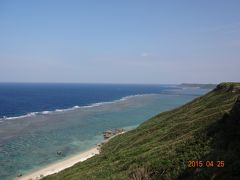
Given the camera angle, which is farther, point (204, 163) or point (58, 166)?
point (58, 166)

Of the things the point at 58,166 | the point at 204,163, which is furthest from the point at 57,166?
the point at 204,163

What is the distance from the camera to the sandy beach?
157 feet

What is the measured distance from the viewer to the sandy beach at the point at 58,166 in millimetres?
48003

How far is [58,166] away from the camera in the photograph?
5294 centimetres

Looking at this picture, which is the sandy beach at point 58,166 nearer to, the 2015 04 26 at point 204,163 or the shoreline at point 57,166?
the shoreline at point 57,166

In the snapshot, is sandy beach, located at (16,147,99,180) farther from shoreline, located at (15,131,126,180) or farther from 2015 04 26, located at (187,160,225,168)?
2015 04 26, located at (187,160,225,168)

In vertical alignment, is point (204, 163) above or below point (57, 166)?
above

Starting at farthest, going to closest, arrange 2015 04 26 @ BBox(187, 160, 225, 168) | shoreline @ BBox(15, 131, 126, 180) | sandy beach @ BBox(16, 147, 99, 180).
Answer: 1. sandy beach @ BBox(16, 147, 99, 180)
2. shoreline @ BBox(15, 131, 126, 180)
3. 2015 04 26 @ BBox(187, 160, 225, 168)

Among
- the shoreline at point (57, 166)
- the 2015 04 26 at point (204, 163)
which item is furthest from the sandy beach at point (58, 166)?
the 2015 04 26 at point (204, 163)

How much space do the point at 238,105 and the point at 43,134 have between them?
68.2m

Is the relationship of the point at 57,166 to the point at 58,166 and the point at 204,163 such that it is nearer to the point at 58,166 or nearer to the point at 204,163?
the point at 58,166

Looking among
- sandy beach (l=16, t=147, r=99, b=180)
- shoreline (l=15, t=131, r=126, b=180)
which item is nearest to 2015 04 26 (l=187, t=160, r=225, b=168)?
shoreline (l=15, t=131, r=126, b=180)

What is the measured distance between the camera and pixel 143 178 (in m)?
22.7

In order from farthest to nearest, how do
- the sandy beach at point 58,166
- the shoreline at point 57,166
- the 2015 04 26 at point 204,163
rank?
the sandy beach at point 58,166
the shoreline at point 57,166
the 2015 04 26 at point 204,163
